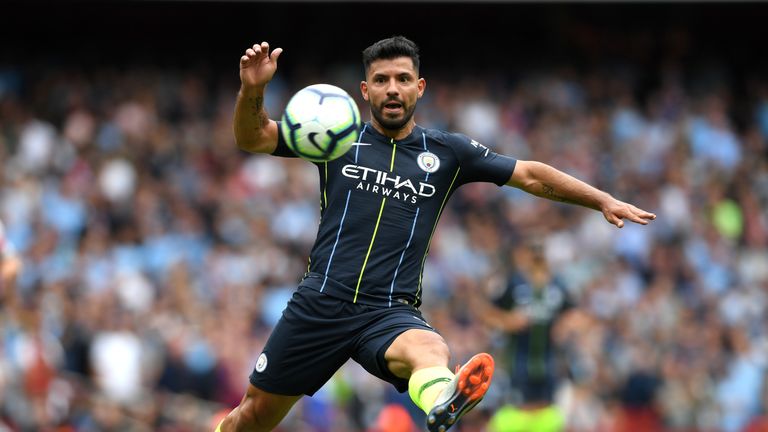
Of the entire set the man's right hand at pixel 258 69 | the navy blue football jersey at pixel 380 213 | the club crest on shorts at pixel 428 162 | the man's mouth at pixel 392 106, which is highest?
the man's right hand at pixel 258 69

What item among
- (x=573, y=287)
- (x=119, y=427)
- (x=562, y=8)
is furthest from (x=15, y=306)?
(x=562, y=8)

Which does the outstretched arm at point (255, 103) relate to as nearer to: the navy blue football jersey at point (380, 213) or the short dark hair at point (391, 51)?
the navy blue football jersey at point (380, 213)

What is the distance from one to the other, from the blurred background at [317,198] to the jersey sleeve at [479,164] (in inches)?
191

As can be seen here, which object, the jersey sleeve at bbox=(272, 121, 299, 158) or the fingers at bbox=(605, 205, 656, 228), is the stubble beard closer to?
the jersey sleeve at bbox=(272, 121, 299, 158)

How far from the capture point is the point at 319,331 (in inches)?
276

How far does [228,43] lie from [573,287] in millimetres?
7866

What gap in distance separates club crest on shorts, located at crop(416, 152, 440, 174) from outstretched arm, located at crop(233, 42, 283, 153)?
866mm

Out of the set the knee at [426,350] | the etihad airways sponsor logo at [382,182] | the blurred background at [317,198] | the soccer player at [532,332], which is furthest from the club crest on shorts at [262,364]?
the blurred background at [317,198]

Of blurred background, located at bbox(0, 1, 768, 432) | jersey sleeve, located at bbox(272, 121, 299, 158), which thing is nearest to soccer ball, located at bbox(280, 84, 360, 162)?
jersey sleeve, located at bbox(272, 121, 299, 158)

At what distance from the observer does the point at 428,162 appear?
7.16 meters

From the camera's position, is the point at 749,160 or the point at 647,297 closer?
the point at 647,297

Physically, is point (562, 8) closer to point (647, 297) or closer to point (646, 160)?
point (646, 160)

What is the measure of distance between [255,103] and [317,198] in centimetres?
1038

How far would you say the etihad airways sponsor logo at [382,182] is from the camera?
704cm
